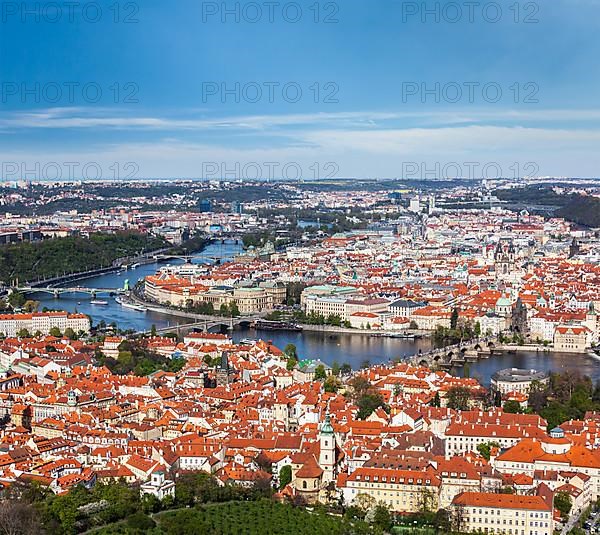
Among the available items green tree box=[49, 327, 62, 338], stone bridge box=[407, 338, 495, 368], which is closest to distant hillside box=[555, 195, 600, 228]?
stone bridge box=[407, 338, 495, 368]

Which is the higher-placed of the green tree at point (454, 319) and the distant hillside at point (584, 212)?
the distant hillside at point (584, 212)

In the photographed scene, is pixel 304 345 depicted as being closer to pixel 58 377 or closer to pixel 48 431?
pixel 58 377

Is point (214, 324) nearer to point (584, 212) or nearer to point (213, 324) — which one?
point (213, 324)

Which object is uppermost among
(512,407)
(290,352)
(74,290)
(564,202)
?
(564,202)

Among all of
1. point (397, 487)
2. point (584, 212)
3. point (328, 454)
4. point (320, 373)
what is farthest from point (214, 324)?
point (584, 212)

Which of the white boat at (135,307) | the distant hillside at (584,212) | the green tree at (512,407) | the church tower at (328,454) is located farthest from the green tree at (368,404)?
the distant hillside at (584,212)

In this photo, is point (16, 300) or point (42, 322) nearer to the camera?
point (42, 322)

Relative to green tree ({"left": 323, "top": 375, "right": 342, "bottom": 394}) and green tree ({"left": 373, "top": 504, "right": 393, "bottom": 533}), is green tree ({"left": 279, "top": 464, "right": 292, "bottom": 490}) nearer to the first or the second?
green tree ({"left": 373, "top": 504, "right": 393, "bottom": 533})

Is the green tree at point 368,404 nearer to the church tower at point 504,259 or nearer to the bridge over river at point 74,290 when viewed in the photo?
the bridge over river at point 74,290
